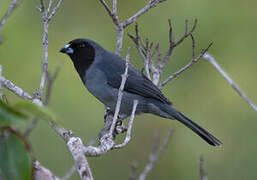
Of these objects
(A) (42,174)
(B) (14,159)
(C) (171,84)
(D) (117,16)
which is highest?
(D) (117,16)

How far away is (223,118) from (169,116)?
1450mm

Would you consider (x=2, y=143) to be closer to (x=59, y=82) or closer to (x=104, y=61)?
(x=104, y=61)

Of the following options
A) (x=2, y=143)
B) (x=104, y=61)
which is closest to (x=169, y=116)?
(x=104, y=61)

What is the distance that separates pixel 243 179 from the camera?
19.9 feet

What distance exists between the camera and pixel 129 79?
511cm

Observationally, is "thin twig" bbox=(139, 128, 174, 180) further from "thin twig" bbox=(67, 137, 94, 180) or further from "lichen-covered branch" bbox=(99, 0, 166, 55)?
"lichen-covered branch" bbox=(99, 0, 166, 55)

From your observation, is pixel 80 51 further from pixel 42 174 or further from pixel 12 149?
pixel 12 149

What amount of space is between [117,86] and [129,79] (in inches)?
6.8

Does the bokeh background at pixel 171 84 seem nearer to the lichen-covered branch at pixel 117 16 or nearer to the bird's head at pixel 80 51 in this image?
the bird's head at pixel 80 51

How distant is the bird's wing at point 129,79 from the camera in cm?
502

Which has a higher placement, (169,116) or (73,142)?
(73,142)

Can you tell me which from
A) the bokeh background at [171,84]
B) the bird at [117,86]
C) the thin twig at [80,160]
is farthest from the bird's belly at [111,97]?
the thin twig at [80,160]

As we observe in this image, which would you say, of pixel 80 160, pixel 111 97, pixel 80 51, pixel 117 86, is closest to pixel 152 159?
pixel 80 160

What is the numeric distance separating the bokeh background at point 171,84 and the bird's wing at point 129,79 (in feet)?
3.12
